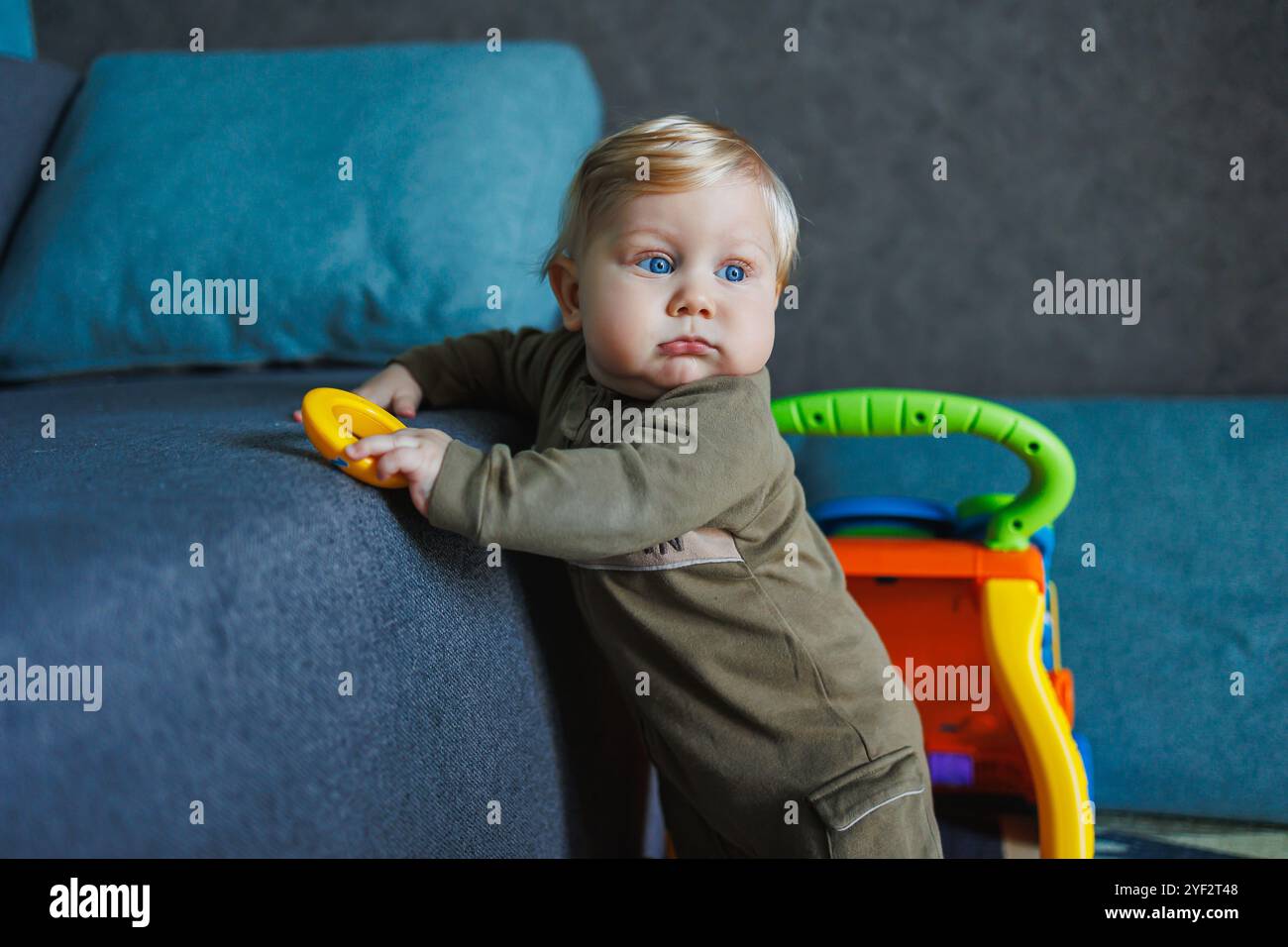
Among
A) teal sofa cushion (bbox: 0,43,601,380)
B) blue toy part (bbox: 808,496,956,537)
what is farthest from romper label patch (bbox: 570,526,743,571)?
teal sofa cushion (bbox: 0,43,601,380)

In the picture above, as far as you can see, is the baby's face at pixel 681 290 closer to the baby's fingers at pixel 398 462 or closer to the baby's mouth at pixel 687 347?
the baby's mouth at pixel 687 347

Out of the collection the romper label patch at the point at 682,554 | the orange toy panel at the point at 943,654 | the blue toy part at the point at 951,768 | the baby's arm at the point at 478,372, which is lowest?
the blue toy part at the point at 951,768

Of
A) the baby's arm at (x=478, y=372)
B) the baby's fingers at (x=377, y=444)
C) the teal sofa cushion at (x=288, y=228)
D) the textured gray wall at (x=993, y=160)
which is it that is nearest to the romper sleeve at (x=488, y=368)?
the baby's arm at (x=478, y=372)

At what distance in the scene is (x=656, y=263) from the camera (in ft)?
2.64

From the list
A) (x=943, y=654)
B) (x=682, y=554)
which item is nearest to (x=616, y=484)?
(x=682, y=554)

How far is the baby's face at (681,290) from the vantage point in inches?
31.2

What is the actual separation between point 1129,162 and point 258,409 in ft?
4.01

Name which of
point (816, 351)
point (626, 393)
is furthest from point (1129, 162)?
point (626, 393)

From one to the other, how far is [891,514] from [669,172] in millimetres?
456

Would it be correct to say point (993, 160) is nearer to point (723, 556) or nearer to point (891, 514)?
point (891, 514)

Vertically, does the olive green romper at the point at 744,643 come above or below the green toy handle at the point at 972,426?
below

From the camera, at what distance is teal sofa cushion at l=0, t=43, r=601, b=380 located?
1.20m

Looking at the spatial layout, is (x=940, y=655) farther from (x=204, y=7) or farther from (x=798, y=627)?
(x=204, y=7)
